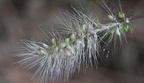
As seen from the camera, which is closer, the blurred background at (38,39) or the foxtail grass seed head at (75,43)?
the foxtail grass seed head at (75,43)

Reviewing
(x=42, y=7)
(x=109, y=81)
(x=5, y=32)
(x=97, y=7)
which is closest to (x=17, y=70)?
(x=5, y=32)

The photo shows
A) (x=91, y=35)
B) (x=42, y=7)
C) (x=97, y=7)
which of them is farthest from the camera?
(x=42, y=7)

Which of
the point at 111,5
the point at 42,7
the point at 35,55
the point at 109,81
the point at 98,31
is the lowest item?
the point at 109,81

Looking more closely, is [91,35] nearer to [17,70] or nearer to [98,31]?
[98,31]

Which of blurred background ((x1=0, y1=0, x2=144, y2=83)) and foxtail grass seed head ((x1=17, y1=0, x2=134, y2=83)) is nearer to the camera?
foxtail grass seed head ((x1=17, y1=0, x2=134, y2=83))
